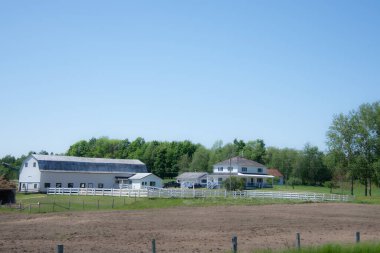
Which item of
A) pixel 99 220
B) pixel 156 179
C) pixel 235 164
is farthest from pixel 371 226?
pixel 235 164

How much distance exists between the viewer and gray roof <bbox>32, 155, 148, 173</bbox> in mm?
75719

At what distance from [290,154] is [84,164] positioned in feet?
244

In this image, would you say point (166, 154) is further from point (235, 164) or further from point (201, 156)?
point (235, 164)

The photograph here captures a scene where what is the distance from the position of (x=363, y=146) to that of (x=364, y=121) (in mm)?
4546

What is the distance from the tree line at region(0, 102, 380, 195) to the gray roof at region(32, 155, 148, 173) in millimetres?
18733

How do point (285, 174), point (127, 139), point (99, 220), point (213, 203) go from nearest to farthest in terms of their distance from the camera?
1. point (99, 220)
2. point (213, 203)
3. point (285, 174)
4. point (127, 139)

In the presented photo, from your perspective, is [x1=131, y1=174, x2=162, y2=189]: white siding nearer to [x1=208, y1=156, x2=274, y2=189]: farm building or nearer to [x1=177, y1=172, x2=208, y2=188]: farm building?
[x1=208, y1=156, x2=274, y2=189]: farm building

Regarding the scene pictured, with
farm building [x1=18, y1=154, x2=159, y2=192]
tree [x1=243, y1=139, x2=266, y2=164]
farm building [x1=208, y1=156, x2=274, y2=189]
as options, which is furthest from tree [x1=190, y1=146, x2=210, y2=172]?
farm building [x1=18, y1=154, x2=159, y2=192]

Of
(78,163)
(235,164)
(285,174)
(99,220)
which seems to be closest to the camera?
(99,220)

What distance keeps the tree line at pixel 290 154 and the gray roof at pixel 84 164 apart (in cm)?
1873

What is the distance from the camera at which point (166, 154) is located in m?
139

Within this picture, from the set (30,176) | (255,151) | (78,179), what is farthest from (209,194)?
(255,151)

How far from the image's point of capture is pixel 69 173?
253 feet

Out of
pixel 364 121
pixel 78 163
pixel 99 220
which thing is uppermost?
pixel 364 121
